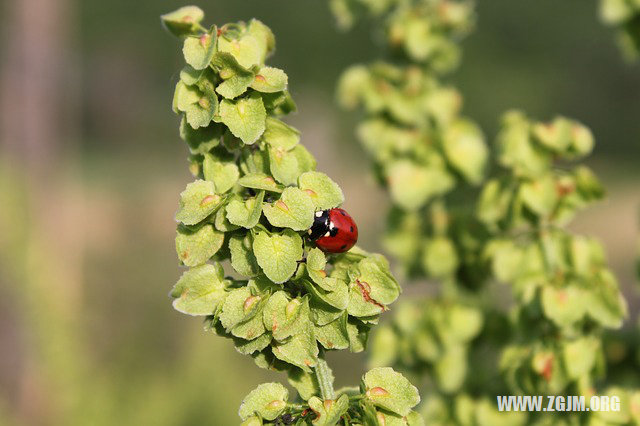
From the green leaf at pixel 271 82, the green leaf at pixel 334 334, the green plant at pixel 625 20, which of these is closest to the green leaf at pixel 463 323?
the green plant at pixel 625 20

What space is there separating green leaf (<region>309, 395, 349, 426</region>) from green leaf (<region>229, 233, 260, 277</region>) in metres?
0.14

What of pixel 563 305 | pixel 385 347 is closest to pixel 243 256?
pixel 563 305

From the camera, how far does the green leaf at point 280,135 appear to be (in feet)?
2.75

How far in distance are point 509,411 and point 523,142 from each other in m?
0.41

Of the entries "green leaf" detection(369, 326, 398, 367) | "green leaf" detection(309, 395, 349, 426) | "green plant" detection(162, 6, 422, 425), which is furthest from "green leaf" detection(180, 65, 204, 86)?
"green leaf" detection(369, 326, 398, 367)

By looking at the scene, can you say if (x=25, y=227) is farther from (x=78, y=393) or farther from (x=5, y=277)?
(x=78, y=393)

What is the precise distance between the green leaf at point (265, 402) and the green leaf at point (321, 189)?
0.18 meters

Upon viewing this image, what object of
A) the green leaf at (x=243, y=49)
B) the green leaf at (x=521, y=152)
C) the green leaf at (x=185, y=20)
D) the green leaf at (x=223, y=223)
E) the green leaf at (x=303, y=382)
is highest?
the green leaf at (x=185, y=20)

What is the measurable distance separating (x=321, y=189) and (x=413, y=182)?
62 centimetres

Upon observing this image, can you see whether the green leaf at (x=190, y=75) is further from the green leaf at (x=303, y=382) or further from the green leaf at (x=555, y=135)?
the green leaf at (x=555, y=135)

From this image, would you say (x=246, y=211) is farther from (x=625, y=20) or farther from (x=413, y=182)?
(x=625, y=20)

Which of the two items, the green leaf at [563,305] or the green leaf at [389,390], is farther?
the green leaf at [563,305]

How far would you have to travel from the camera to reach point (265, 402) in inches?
32.0

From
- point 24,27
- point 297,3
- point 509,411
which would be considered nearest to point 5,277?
point 24,27
